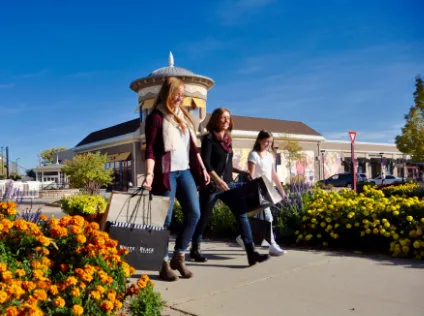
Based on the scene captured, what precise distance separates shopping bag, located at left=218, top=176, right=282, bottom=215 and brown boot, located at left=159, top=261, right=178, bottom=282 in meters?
1.10

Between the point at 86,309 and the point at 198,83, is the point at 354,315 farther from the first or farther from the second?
the point at 198,83

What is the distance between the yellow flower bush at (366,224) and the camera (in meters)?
4.82

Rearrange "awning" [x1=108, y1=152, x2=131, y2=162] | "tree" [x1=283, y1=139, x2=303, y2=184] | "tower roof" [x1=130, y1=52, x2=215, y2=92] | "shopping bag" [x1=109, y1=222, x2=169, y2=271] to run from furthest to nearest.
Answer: "tree" [x1=283, y1=139, x2=303, y2=184] < "awning" [x1=108, y1=152, x2=131, y2=162] < "tower roof" [x1=130, y1=52, x2=215, y2=92] < "shopping bag" [x1=109, y1=222, x2=169, y2=271]

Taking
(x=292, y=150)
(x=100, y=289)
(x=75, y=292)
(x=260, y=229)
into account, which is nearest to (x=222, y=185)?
(x=260, y=229)

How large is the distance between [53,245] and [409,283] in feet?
9.79

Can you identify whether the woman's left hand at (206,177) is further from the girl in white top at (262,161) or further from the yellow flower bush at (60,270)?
the yellow flower bush at (60,270)

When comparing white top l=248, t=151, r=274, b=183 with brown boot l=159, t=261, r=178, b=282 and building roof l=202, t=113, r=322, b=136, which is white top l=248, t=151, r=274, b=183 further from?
building roof l=202, t=113, r=322, b=136

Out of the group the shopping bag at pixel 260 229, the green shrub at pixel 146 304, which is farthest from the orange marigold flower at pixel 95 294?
the shopping bag at pixel 260 229

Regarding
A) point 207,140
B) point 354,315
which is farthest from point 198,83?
point 354,315

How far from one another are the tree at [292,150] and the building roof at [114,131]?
13.9 metres

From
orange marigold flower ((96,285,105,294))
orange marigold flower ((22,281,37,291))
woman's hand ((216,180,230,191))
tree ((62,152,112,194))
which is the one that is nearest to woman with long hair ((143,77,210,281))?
woman's hand ((216,180,230,191))

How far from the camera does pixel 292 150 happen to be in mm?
39156

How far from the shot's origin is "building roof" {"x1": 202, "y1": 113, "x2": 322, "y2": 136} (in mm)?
40156

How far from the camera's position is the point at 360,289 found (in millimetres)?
3516
